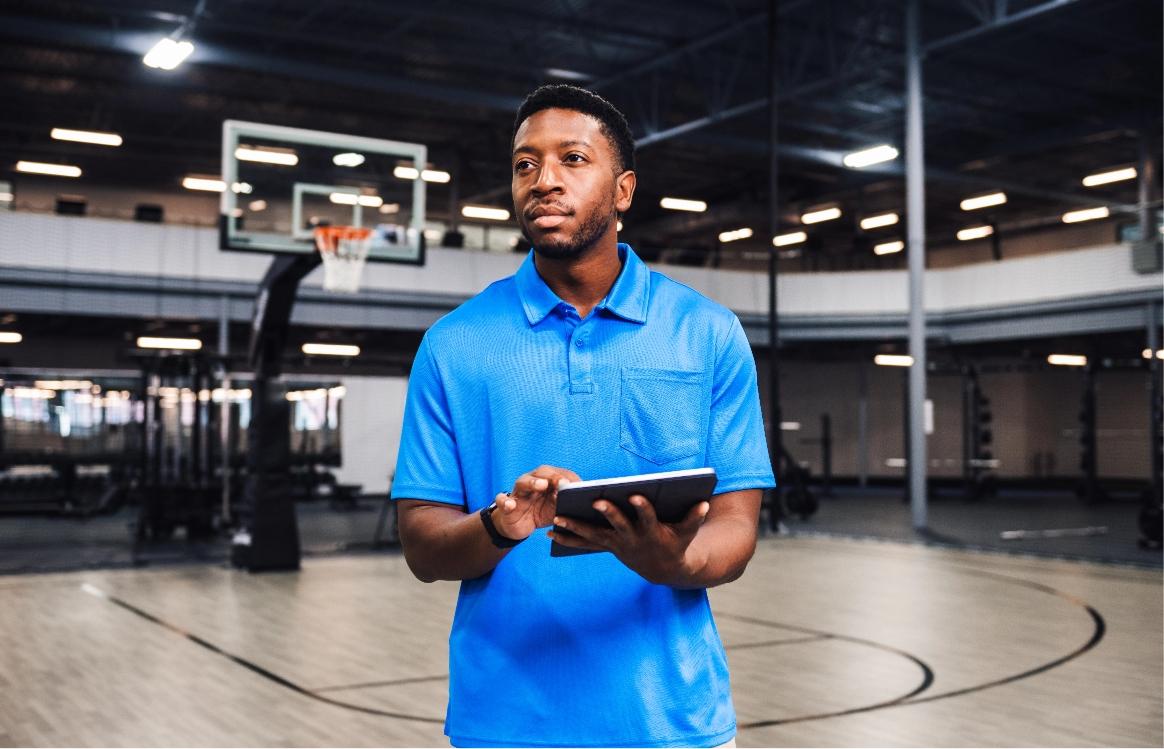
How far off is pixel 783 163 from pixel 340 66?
30.7 feet

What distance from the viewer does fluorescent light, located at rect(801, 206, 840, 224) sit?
2456 cm

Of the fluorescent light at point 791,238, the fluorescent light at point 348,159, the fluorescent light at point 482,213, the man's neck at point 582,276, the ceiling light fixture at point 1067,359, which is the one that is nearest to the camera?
the man's neck at point 582,276

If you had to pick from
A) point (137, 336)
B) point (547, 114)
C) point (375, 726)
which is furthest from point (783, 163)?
point (547, 114)

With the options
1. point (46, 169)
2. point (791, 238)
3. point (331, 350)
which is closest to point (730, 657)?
point (331, 350)

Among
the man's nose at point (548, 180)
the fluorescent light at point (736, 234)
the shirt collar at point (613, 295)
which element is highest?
Answer: the fluorescent light at point (736, 234)

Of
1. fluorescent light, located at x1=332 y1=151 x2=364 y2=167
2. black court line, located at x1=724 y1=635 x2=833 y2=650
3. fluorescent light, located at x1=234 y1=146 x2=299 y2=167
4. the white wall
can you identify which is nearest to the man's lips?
black court line, located at x1=724 y1=635 x2=833 y2=650

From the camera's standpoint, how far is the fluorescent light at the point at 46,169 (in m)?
22.0

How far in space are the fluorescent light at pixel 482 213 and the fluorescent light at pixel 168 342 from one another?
250 inches

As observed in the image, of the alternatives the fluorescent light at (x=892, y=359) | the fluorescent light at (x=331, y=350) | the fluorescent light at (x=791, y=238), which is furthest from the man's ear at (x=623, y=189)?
the fluorescent light at (x=791, y=238)

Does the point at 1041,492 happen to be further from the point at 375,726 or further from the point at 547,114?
the point at 547,114

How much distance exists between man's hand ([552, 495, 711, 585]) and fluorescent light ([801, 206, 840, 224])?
2395 centimetres

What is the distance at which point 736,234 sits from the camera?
88.7 feet

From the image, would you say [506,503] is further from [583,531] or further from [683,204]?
[683,204]

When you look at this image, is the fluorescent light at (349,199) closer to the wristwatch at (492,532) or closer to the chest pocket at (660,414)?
the chest pocket at (660,414)
